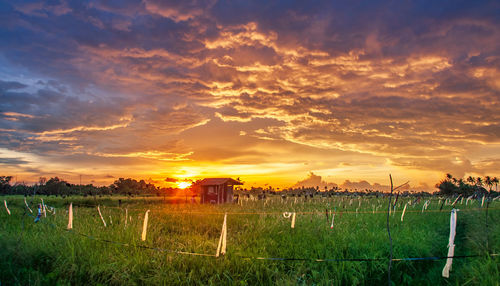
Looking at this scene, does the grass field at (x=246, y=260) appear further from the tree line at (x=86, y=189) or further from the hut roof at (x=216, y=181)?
the tree line at (x=86, y=189)

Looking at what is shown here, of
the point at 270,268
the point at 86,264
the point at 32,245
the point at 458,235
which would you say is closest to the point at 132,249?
the point at 86,264

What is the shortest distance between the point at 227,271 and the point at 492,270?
667cm

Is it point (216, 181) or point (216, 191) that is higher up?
point (216, 181)

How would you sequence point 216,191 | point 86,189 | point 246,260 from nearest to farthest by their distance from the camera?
point 246,260
point 216,191
point 86,189

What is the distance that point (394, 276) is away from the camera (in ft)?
30.3

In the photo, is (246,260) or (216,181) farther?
(216,181)

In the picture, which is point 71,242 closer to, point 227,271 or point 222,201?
point 227,271

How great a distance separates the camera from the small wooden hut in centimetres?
3772

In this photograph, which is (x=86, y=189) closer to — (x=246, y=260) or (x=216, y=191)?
(x=216, y=191)

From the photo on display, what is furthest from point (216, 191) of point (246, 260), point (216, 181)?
point (246, 260)

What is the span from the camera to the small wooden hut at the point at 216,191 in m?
37.7

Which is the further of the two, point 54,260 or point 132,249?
point 132,249

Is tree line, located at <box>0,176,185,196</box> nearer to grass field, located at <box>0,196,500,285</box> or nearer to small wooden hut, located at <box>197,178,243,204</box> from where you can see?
small wooden hut, located at <box>197,178,243,204</box>

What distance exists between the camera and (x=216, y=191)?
125 feet
